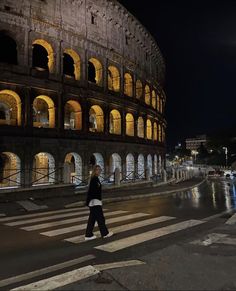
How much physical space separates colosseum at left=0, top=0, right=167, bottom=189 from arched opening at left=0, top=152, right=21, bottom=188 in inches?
3.0

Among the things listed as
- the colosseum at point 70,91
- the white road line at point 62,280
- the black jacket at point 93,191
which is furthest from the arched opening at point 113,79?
the white road line at point 62,280

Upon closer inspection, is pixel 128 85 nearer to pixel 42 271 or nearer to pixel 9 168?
pixel 9 168

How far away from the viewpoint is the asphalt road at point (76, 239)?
6562 millimetres

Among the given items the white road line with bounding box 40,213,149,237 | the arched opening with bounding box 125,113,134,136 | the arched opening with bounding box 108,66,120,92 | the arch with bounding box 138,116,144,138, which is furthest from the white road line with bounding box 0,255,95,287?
the arch with bounding box 138,116,144,138

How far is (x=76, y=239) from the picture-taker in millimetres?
8719

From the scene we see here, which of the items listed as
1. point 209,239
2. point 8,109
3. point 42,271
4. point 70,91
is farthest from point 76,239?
point 8,109

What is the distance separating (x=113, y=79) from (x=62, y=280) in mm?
30043

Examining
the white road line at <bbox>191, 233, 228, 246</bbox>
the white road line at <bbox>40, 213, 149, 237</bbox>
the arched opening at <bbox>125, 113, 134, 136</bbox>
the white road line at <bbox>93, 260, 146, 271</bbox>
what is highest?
the arched opening at <bbox>125, 113, 134, 136</bbox>

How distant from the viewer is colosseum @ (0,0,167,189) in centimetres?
2405

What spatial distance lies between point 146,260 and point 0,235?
16.0 ft

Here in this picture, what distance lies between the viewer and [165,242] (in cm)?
833

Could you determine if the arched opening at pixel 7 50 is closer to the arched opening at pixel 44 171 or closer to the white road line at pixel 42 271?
the arched opening at pixel 44 171

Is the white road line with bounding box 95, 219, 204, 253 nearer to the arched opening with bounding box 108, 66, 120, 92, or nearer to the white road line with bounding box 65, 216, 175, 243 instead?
the white road line with bounding box 65, 216, 175, 243

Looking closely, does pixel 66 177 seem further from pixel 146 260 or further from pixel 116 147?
pixel 146 260
